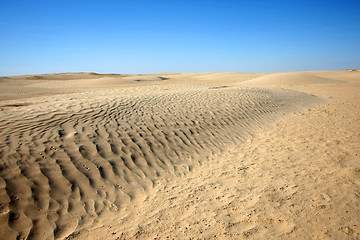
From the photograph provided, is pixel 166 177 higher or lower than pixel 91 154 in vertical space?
lower

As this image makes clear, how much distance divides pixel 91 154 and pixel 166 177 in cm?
151

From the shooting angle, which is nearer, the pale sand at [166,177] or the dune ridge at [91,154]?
the pale sand at [166,177]

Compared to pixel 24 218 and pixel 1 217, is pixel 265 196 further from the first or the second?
pixel 1 217

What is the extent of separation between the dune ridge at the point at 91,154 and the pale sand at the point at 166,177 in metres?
0.02

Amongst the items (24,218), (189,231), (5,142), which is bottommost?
(189,231)

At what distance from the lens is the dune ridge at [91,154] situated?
10.0ft

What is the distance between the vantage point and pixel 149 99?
852 centimetres

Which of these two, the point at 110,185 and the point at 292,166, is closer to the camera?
the point at 110,185

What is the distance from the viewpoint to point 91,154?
13.9ft

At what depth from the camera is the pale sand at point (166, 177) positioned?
2.86 m

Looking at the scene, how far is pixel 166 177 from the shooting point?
13.7 feet

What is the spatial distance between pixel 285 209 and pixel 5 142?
4826 mm

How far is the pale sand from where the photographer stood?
2.86m

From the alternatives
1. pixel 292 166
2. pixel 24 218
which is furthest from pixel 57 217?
pixel 292 166
